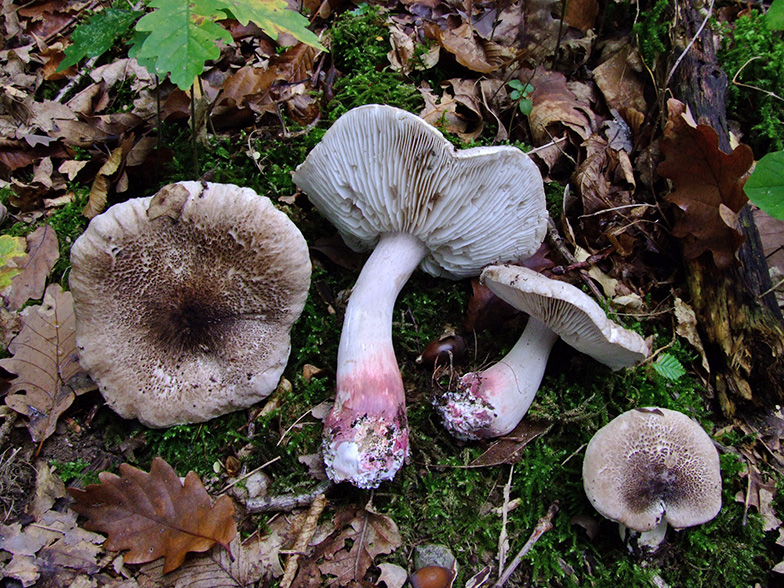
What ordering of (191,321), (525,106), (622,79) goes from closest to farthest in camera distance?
(191,321), (525,106), (622,79)

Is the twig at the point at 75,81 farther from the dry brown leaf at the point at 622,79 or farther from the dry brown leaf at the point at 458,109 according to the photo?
the dry brown leaf at the point at 622,79

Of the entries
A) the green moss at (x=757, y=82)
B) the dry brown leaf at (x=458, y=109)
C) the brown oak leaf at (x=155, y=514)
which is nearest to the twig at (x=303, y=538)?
the brown oak leaf at (x=155, y=514)

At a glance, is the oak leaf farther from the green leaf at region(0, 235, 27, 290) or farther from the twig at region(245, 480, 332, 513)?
the green leaf at region(0, 235, 27, 290)

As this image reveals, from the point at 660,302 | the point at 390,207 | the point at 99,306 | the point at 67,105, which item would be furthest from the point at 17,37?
the point at 660,302

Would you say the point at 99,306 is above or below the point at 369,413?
above

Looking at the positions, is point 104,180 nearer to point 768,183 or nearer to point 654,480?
point 654,480

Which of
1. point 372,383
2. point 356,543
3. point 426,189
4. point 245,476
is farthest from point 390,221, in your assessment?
point 356,543

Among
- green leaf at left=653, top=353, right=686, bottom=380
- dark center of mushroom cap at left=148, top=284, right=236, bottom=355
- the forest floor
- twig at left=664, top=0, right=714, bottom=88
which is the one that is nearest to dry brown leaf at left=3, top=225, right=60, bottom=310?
the forest floor

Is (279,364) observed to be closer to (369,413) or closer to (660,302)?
(369,413)
